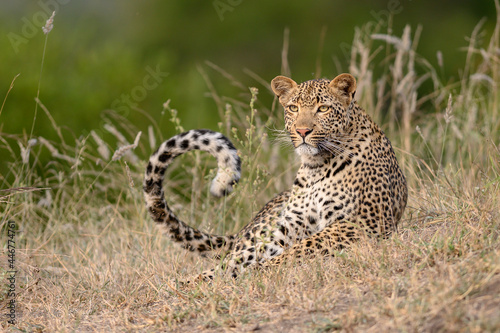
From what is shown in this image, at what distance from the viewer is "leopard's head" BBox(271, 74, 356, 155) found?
20.0ft

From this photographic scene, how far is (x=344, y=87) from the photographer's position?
633 centimetres

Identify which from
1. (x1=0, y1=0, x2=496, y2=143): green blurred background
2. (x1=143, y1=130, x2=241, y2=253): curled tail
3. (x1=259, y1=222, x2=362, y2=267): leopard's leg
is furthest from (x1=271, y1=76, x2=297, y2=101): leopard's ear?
(x1=0, y1=0, x2=496, y2=143): green blurred background

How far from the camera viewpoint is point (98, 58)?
685 inches

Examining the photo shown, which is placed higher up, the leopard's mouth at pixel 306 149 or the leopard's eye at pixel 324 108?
the leopard's eye at pixel 324 108

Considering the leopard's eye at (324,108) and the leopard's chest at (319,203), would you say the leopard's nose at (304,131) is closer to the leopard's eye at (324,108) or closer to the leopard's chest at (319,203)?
the leopard's eye at (324,108)

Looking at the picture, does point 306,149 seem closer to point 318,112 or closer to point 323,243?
point 318,112

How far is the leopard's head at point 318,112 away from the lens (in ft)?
20.0

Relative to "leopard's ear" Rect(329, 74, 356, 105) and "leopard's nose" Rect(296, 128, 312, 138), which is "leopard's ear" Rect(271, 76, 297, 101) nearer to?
"leopard's ear" Rect(329, 74, 356, 105)

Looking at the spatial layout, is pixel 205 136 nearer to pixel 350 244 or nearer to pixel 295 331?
pixel 350 244

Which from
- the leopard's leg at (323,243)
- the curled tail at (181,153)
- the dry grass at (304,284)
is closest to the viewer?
the dry grass at (304,284)

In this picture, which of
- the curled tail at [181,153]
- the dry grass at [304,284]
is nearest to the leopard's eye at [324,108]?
the curled tail at [181,153]

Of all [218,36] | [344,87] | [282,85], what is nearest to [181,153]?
[282,85]

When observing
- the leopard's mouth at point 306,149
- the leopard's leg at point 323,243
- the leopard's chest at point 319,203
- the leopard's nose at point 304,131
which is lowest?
the leopard's leg at point 323,243

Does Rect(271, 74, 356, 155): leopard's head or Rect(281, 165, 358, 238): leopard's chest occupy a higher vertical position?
Rect(271, 74, 356, 155): leopard's head
